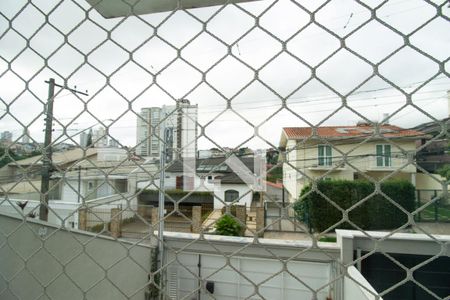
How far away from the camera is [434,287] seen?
2188 mm

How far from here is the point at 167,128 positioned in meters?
0.51

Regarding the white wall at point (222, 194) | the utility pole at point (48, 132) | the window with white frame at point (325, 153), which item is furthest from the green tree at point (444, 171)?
the utility pole at point (48, 132)

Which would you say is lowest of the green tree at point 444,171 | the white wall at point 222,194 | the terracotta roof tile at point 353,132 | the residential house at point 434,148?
the white wall at point 222,194

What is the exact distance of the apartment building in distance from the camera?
17.5 inches

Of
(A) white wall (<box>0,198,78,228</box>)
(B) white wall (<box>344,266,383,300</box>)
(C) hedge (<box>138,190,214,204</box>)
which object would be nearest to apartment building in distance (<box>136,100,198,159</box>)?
(C) hedge (<box>138,190,214,204</box>)

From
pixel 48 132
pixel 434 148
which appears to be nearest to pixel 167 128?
pixel 48 132

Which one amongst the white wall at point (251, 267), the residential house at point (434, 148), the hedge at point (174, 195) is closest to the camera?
the residential house at point (434, 148)

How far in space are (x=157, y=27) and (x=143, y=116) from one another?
14cm

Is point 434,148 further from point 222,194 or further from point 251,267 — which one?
point 251,267

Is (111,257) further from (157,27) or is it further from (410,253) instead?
(410,253)

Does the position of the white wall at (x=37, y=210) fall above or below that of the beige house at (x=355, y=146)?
below

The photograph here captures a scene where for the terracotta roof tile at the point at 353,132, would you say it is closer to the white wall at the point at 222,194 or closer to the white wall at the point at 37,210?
the white wall at the point at 222,194

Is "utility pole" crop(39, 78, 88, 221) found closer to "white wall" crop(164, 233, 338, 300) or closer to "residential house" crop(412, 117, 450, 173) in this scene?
"white wall" crop(164, 233, 338, 300)

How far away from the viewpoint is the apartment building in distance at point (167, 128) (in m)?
0.44
